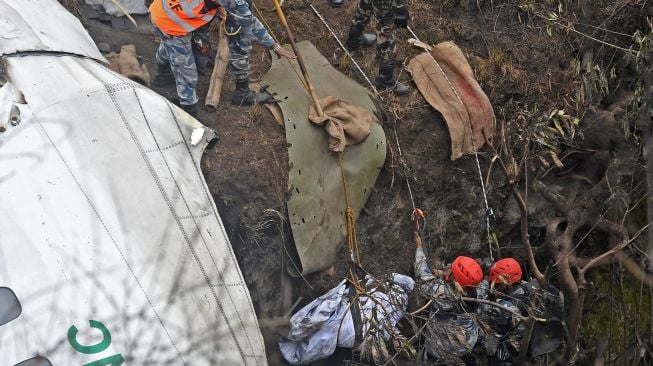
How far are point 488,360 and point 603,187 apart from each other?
1951 millimetres

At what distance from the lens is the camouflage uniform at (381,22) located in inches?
252

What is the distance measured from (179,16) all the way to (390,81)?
7.95 ft

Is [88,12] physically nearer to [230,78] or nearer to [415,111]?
[230,78]

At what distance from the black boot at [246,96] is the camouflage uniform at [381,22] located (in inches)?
50.3

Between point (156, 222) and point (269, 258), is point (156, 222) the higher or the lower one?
the higher one

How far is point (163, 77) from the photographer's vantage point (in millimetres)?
6340

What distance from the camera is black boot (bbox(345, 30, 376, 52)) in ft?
23.0

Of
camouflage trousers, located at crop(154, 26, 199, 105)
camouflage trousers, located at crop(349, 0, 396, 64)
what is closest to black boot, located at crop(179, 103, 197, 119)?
camouflage trousers, located at crop(154, 26, 199, 105)

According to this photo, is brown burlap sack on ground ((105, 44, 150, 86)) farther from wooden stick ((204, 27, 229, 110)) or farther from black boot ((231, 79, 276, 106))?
black boot ((231, 79, 276, 106))

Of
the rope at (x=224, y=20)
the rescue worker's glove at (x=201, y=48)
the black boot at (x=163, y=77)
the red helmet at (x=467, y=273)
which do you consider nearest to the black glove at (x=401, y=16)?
the rope at (x=224, y=20)

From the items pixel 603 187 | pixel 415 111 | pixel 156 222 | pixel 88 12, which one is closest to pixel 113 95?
pixel 156 222

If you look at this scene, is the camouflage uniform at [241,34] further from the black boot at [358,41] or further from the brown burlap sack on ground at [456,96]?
the brown burlap sack on ground at [456,96]

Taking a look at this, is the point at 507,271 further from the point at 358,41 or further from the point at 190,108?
the point at 190,108

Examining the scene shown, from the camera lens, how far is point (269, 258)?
5875 mm
